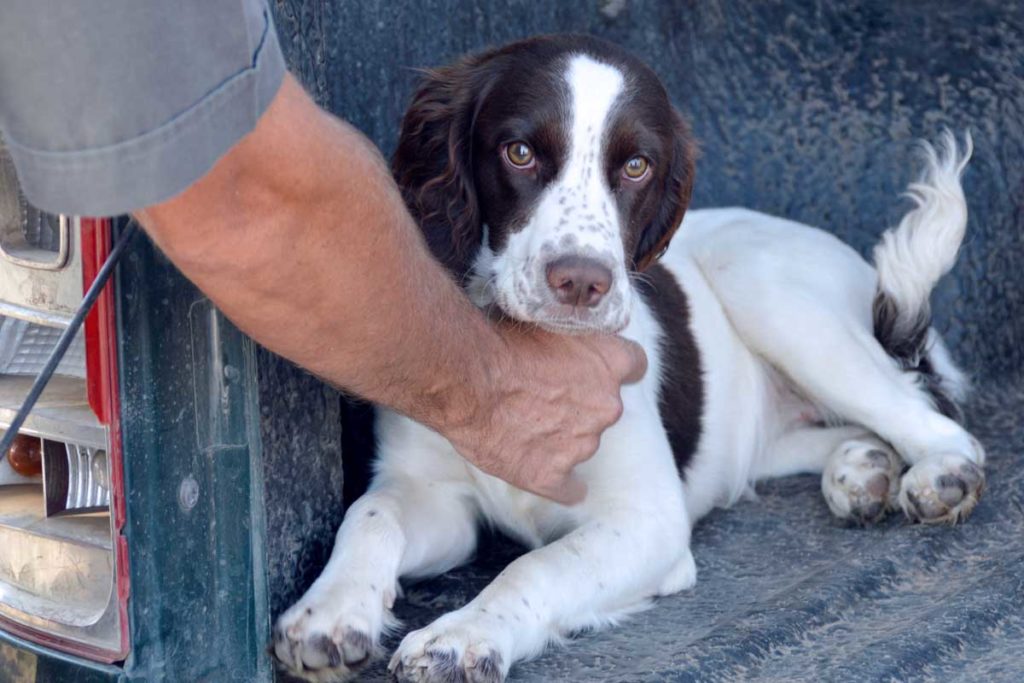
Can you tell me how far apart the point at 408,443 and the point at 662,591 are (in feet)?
1.90

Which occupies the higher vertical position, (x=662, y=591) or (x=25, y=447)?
(x=25, y=447)

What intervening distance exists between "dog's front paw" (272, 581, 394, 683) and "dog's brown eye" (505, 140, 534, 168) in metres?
0.82

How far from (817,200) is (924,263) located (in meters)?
0.50

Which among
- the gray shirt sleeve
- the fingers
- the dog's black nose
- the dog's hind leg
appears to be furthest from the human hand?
the gray shirt sleeve

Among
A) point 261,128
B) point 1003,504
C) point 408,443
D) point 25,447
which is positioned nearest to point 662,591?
point 408,443

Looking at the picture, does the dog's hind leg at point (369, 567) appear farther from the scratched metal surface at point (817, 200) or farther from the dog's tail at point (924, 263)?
the dog's tail at point (924, 263)

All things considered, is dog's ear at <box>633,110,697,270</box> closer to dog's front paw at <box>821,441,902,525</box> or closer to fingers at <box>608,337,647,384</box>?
fingers at <box>608,337,647,384</box>

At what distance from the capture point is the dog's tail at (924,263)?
2980 millimetres

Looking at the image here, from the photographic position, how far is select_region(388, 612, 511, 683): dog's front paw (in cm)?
194

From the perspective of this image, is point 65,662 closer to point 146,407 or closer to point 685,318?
point 146,407

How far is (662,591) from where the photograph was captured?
2.41 meters

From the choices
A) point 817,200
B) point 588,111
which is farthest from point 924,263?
point 588,111

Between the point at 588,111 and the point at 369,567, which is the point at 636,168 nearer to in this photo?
the point at 588,111

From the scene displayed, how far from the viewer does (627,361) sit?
2.40 metres
